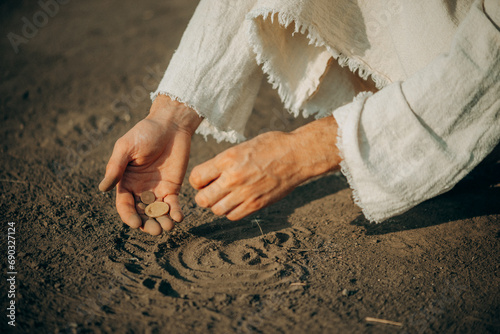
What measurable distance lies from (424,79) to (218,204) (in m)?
0.96

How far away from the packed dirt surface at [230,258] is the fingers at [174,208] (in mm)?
233

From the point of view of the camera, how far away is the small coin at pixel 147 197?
6.71 feet

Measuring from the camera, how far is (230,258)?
2008 millimetres

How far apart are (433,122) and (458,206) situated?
1.11 meters

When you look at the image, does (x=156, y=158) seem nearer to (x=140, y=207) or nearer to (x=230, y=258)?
(x=140, y=207)

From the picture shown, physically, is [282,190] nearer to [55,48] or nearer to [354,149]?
[354,149]

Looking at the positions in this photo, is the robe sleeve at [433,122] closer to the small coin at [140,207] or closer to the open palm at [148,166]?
the open palm at [148,166]

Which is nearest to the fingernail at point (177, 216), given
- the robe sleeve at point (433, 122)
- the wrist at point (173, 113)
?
the wrist at point (173, 113)

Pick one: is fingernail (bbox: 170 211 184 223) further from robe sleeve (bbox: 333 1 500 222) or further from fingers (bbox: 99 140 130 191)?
robe sleeve (bbox: 333 1 500 222)

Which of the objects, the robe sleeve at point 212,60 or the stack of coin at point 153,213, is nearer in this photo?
the stack of coin at point 153,213

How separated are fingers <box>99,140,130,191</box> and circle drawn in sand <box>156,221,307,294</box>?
1.42 feet

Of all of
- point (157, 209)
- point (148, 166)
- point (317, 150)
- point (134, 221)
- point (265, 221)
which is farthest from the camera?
point (265, 221)

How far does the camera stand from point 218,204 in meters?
1.68

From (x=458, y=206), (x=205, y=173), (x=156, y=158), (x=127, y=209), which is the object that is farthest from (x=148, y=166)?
(x=458, y=206)
